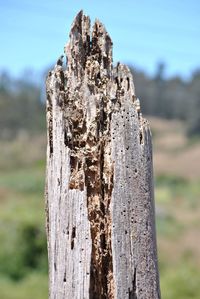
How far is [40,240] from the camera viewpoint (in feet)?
48.9

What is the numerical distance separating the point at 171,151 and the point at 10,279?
138 ft

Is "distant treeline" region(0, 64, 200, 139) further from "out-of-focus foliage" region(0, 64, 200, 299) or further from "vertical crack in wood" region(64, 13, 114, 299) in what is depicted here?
"vertical crack in wood" region(64, 13, 114, 299)

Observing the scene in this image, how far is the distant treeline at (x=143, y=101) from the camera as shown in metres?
54.4

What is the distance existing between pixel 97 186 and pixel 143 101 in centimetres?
7129

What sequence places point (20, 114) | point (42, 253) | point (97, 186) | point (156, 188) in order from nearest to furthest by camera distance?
1. point (97, 186)
2. point (42, 253)
3. point (156, 188)
4. point (20, 114)

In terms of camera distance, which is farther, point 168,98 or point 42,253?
point 168,98

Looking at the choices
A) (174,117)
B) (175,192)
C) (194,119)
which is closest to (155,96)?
(174,117)

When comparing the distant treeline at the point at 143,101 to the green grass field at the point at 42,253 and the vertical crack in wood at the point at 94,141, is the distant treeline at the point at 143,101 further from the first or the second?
the vertical crack in wood at the point at 94,141

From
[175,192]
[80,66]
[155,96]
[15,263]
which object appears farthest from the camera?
[155,96]

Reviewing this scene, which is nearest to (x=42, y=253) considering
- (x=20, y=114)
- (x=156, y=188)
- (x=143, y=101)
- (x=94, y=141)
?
(x=94, y=141)

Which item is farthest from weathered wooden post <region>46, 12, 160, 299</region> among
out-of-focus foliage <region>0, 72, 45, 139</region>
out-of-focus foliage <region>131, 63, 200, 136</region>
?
out-of-focus foliage <region>131, 63, 200, 136</region>

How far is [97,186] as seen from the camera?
6.47 ft

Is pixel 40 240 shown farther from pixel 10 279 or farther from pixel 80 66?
pixel 80 66

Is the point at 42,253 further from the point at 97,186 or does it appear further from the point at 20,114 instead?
the point at 20,114
